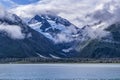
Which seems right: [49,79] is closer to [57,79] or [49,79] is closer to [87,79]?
[57,79]

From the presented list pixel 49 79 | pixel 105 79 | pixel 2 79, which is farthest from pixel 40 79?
pixel 105 79

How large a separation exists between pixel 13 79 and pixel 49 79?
12513 millimetres

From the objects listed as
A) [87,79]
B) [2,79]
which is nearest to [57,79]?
[87,79]

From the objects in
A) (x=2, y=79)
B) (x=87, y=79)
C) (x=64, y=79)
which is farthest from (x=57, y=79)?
(x=2, y=79)

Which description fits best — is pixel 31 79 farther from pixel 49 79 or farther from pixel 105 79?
pixel 105 79

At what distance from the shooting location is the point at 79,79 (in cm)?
12619

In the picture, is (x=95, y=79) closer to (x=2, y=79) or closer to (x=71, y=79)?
(x=71, y=79)

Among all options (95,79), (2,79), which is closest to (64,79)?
(95,79)

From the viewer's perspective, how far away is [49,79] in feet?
424

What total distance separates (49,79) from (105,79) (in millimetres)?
19410

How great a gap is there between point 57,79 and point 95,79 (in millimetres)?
13155

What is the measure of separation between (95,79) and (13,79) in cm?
2803

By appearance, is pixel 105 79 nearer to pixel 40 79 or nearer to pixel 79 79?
pixel 79 79

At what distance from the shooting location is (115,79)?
126 m
